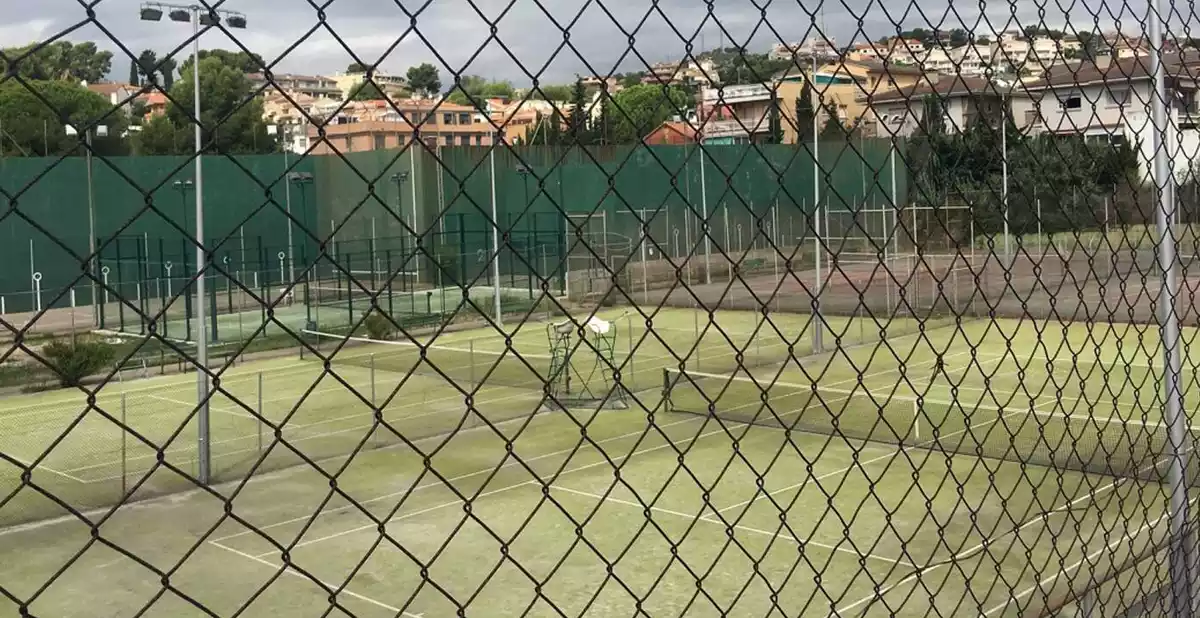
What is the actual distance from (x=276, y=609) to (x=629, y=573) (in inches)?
83.0

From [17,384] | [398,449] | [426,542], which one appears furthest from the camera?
[17,384]

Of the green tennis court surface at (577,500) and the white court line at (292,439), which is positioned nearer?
the green tennis court surface at (577,500)

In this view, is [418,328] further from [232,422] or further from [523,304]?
[232,422]

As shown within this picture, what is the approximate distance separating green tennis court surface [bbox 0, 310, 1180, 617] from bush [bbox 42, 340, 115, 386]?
51 cm

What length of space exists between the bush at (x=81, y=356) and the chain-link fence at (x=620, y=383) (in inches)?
4.1

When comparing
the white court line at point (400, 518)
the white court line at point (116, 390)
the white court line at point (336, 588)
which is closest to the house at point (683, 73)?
the white court line at point (336, 588)

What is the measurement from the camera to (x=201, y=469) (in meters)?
10.7

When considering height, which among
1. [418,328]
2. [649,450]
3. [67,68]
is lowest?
[418,328]

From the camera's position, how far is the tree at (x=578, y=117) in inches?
77.2

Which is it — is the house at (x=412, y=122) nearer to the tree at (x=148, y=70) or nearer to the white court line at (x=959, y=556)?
the tree at (x=148, y=70)

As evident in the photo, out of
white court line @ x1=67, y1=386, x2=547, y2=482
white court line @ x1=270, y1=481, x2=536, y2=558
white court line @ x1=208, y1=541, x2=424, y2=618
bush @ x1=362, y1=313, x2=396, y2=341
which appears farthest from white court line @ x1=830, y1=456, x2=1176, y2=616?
bush @ x1=362, y1=313, x2=396, y2=341

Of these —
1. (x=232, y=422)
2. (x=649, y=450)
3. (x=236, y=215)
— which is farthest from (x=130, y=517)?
(x=236, y=215)

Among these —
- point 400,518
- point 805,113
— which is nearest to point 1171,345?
point 805,113

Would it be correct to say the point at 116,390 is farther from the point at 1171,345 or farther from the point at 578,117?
the point at 578,117
